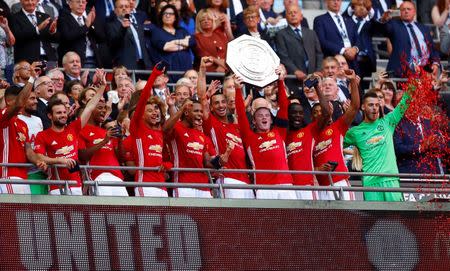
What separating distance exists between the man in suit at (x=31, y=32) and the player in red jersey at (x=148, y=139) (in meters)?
3.32

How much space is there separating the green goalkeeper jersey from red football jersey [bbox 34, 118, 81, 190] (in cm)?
397

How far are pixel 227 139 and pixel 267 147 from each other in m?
0.53

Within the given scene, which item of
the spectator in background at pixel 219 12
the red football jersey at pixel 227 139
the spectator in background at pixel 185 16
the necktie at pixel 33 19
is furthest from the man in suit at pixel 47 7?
the red football jersey at pixel 227 139

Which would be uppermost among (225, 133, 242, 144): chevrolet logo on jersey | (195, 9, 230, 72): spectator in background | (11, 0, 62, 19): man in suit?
(11, 0, 62, 19): man in suit

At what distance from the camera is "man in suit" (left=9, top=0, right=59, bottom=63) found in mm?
25406

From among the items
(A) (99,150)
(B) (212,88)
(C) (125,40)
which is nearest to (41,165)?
(A) (99,150)

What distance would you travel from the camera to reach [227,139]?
→ 22969mm

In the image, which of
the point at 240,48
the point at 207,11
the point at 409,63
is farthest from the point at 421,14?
the point at 240,48

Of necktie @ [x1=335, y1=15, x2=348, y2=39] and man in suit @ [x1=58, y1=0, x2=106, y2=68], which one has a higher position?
man in suit @ [x1=58, y1=0, x2=106, y2=68]

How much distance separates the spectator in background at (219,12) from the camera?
26.9m

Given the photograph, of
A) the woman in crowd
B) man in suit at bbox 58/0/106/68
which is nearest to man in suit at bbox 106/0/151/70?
man in suit at bbox 58/0/106/68

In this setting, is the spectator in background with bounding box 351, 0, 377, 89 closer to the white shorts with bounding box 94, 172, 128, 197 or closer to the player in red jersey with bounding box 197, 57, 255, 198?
the player in red jersey with bounding box 197, 57, 255, 198

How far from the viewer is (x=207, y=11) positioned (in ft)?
87.0

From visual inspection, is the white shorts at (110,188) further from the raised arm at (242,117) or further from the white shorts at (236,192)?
the raised arm at (242,117)
